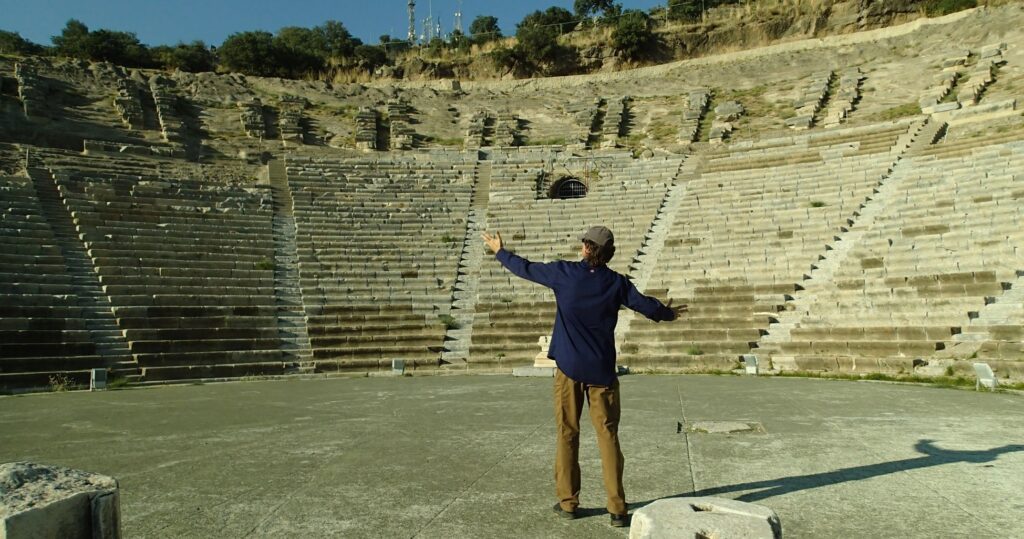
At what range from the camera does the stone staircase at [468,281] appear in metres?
15.5

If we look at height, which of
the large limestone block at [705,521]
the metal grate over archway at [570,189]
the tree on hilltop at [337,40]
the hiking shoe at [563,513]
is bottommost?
the hiking shoe at [563,513]

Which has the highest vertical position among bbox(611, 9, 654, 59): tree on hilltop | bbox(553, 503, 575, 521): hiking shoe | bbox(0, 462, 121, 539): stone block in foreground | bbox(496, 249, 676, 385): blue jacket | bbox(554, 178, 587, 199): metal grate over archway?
bbox(611, 9, 654, 59): tree on hilltop

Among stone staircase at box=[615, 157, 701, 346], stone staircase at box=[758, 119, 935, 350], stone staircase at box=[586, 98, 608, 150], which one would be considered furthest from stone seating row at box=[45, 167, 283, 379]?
stone staircase at box=[586, 98, 608, 150]

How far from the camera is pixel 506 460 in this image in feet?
17.4

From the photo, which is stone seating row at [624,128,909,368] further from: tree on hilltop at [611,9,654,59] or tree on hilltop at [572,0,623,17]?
tree on hilltop at [572,0,623,17]

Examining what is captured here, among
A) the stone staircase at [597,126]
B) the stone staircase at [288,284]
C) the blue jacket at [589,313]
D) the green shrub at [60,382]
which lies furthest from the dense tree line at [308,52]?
the blue jacket at [589,313]

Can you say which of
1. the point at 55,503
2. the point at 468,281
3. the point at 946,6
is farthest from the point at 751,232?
the point at 946,6

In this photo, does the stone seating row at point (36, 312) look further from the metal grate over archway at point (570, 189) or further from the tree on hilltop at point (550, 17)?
the tree on hilltop at point (550, 17)

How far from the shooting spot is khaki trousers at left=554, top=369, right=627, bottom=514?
3.81 metres

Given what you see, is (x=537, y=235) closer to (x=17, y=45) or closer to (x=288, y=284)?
(x=288, y=284)

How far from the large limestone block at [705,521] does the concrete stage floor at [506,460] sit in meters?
0.88

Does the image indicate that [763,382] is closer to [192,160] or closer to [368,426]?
[368,426]

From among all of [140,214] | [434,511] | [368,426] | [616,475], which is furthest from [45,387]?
[616,475]

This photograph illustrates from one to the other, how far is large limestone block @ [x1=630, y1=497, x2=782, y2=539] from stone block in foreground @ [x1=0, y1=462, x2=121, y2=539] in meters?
2.11
